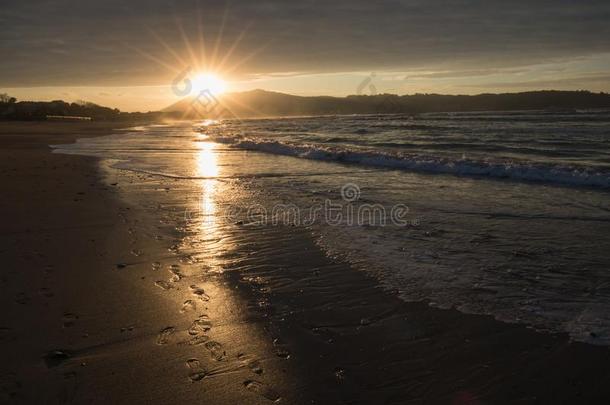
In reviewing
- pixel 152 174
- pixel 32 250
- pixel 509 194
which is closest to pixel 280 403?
pixel 32 250

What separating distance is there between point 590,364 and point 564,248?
2.98m

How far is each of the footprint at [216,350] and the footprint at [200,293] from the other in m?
0.89

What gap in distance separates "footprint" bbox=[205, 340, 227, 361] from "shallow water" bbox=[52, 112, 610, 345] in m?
1.82

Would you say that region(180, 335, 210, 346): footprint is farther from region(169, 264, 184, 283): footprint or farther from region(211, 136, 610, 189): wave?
region(211, 136, 610, 189): wave

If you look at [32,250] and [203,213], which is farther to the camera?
[203,213]

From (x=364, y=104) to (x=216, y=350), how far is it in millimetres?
117969

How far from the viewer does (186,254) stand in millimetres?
5805

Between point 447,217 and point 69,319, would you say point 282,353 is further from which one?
point 447,217

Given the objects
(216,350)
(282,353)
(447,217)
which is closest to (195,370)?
(216,350)

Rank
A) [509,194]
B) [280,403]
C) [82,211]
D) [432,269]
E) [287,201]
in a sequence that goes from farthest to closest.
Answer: [509,194]
[287,201]
[82,211]
[432,269]
[280,403]

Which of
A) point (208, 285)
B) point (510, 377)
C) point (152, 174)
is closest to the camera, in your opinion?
point (510, 377)

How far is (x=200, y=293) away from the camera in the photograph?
4555 mm

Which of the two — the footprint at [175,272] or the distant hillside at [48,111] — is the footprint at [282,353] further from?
the distant hillside at [48,111]

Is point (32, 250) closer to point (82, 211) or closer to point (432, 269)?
point (82, 211)
